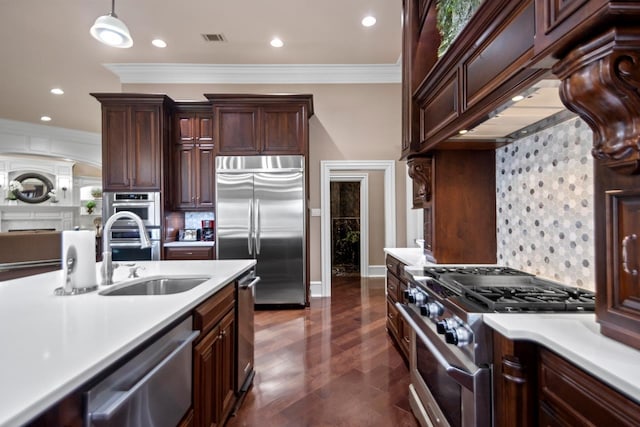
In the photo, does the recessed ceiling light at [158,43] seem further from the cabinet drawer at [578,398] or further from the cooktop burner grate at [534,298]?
the cabinet drawer at [578,398]

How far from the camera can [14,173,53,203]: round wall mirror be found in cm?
913

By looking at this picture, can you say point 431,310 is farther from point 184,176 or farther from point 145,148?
point 145,148

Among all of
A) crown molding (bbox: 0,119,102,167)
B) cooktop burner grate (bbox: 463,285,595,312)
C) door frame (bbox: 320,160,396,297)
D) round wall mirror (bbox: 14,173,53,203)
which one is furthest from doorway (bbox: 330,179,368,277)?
round wall mirror (bbox: 14,173,53,203)

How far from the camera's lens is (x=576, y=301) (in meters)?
1.22

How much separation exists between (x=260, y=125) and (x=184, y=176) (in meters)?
1.32

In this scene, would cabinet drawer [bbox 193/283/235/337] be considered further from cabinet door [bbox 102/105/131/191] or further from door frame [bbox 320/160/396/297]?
cabinet door [bbox 102/105/131/191]

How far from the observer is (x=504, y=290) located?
1506 millimetres

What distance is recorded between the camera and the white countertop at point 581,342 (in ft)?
2.32

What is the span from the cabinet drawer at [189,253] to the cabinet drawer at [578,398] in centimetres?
382

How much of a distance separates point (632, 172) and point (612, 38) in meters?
0.35

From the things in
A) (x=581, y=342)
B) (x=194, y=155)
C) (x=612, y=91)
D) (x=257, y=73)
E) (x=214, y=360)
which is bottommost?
(x=214, y=360)

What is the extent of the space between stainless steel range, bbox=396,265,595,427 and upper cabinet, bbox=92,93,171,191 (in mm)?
3626

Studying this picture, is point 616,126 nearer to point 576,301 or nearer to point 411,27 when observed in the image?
point 576,301

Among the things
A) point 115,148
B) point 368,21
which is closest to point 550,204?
point 368,21
